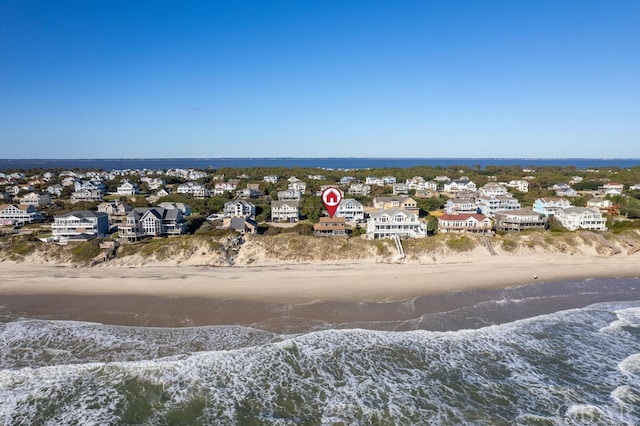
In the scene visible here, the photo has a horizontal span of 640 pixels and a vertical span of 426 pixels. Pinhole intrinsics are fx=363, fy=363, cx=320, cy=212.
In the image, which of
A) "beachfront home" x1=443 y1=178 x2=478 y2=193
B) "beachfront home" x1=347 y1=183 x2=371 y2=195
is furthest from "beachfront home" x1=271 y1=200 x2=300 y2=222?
"beachfront home" x1=443 y1=178 x2=478 y2=193

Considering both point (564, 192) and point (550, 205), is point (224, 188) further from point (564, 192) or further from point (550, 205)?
point (564, 192)

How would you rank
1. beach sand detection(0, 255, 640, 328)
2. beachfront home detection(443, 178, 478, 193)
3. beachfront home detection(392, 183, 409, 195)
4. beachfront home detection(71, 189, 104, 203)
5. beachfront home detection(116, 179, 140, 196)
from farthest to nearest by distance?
beachfront home detection(116, 179, 140, 196) → beachfront home detection(443, 178, 478, 193) → beachfront home detection(392, 183, 409, 195) → beachfront home detection(71, 189, 104, 203) → beach sand detection(0, 255, 640, 328)

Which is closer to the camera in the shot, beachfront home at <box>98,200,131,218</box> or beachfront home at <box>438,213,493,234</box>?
beachfront home at <box>438,213,493,234</box>

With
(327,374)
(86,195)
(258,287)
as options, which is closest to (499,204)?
(258,287)

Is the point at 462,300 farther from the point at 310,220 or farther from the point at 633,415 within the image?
the point at 310,220

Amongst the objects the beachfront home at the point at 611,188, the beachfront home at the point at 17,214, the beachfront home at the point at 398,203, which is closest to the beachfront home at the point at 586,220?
the beachfront home at the point at 398,203

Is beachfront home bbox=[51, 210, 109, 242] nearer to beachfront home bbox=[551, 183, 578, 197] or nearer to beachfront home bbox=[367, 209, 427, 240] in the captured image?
beachfront home bbox=[367, 209, 427, 240]
